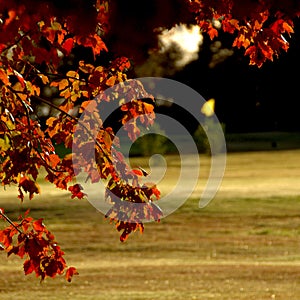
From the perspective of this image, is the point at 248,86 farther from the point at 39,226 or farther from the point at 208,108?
the point at 39,226

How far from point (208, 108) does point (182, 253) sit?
45522 mm

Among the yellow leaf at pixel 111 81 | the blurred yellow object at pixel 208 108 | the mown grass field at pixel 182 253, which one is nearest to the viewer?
the yellow leaf at pixel 111 81

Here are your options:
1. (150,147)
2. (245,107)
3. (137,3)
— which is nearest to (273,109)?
(245,107)

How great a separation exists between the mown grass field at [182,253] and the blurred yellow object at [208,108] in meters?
31.7

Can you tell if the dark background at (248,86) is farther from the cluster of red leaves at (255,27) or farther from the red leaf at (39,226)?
the cluster of red leaves at (255,27)

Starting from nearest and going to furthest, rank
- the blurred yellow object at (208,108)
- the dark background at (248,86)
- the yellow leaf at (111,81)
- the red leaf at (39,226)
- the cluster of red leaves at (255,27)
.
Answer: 1. the cluster of red leaves at (255,27)
2. the red leaf at (39,226)
3. the yellow leaf at (111,81)
4. the blurred yellow object at (208,108)
5. the dark background at (248,86)

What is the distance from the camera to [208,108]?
208 feet

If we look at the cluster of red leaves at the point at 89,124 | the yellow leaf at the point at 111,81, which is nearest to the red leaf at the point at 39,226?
the cluster of red leaves at the point at 89,124

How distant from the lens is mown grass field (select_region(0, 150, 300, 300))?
14125 mm

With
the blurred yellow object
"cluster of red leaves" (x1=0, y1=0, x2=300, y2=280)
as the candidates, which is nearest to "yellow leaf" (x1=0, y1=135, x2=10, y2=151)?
"cluster of red leaves" (x1=0, y1=0, x2=300, y2=280)

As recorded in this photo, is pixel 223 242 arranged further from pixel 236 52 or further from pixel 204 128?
pixel 236 52

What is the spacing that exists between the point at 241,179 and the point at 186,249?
18879mm

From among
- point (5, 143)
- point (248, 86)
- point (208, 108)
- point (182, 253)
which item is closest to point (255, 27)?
point (5, 143)

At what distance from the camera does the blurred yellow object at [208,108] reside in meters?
63.1
